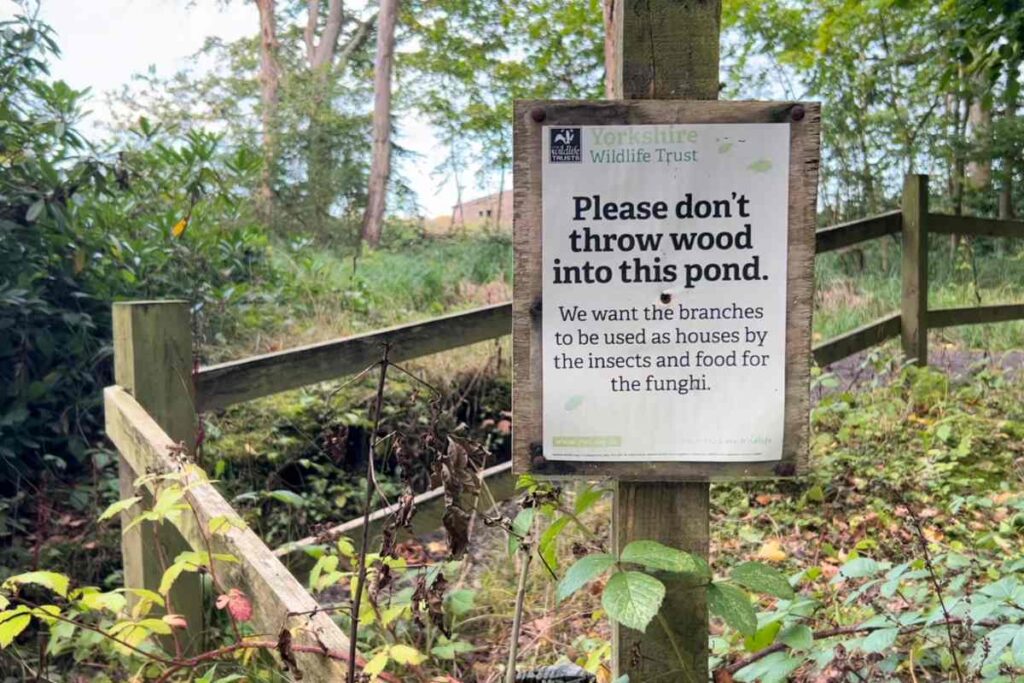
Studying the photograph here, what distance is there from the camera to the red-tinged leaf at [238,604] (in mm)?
1567

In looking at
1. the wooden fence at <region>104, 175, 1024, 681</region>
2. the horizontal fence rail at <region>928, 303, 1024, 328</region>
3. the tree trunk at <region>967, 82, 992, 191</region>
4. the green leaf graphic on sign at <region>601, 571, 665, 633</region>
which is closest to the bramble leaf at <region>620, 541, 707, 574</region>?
the green leaf graphic on sign at <region>601, 571, 665, 633</region>

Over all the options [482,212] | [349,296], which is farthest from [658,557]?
[482,212]

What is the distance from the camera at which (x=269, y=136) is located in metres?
14.6

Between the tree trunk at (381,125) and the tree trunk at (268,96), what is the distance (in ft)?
5.87

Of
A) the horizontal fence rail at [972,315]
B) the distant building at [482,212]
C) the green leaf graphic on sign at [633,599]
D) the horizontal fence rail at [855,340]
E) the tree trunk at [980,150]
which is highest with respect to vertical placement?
the tree trunk at [980,150]

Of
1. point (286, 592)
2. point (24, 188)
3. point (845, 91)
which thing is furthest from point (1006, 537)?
point (845, 91)

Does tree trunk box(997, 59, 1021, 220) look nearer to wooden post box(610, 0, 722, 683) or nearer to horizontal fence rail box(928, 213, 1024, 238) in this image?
horizontal fence rail box(928, 213, 1024, 238)

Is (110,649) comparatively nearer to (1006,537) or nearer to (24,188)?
(24,188)

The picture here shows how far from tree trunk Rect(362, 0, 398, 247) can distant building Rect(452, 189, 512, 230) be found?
1.49 metres

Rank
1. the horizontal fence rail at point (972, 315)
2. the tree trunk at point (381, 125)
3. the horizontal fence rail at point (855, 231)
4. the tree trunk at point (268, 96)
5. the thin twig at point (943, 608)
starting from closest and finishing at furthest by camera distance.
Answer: the thin twig at point (943, 608) → the horizontal fence rail at point (855, 231) → the horizontal fence rail at point (972, 315) → the tree trunk at point (268, 96) → the tree trunk at point (381, 125)

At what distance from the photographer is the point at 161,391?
2365 mm

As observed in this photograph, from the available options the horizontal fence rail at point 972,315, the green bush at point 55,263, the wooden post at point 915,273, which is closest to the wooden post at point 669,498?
the green bush at point 55,263

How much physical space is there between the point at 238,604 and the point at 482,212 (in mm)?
14166

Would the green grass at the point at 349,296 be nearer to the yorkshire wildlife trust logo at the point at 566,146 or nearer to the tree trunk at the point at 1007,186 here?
the yorkshire wildlife trust logo at the point at 566,146
